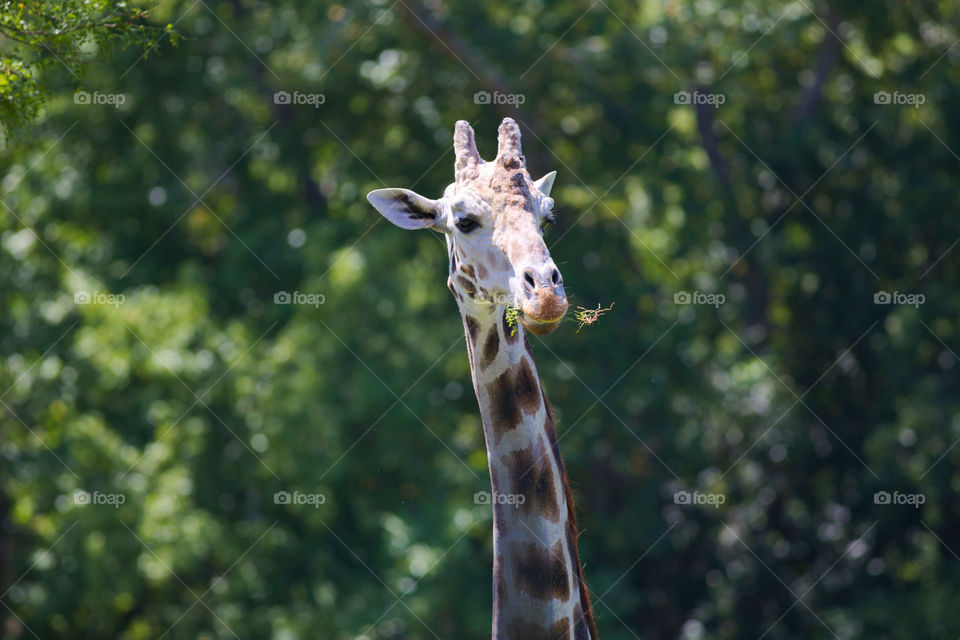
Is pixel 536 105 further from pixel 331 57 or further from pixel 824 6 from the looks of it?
pixel 824 6

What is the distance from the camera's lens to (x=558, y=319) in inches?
167

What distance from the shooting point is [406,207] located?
5.18 meters

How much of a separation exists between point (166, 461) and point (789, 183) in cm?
746

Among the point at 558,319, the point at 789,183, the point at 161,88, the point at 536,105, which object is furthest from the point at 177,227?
the point at 558,319
